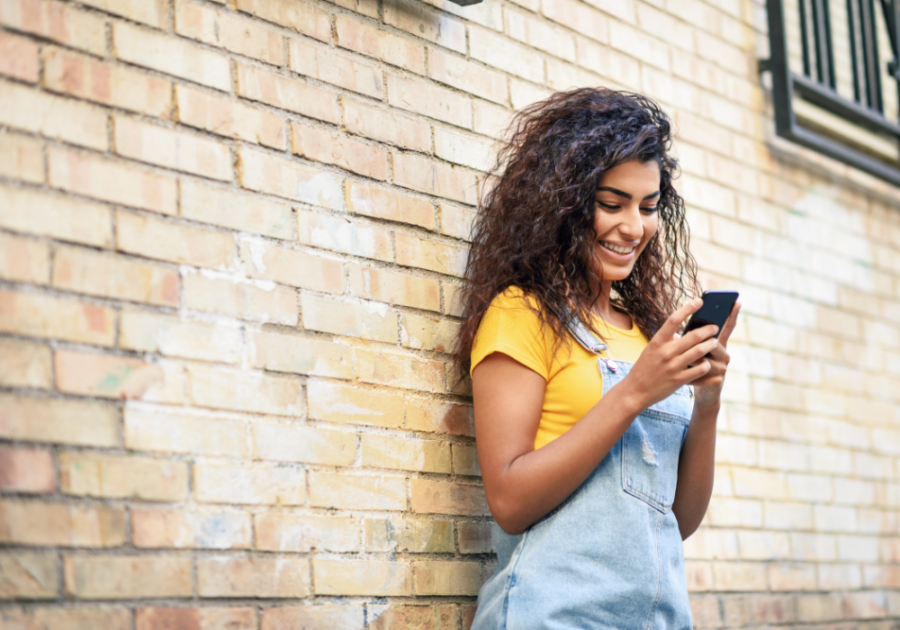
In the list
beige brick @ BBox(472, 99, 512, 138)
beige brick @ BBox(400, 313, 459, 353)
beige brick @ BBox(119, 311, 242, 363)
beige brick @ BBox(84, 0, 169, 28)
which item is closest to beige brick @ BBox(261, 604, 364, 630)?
beige brick @ BBox(119, 311, 242, 363)

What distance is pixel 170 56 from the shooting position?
1.97 meters

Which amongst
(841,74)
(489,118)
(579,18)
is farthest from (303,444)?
(841,74)

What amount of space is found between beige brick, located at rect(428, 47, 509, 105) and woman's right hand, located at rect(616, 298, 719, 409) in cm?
97

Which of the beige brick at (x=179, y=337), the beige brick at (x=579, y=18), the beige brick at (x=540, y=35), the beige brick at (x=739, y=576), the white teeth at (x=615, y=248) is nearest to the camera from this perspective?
the beige brick at (x=179, y=337)

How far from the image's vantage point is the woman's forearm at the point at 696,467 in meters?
2.29

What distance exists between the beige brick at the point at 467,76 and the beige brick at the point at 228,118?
0.56 m

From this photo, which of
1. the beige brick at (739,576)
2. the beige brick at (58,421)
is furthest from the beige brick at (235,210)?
the beige brick at (739,576)

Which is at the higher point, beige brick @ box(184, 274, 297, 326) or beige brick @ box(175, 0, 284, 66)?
beige brick @ box(175, 0, 284, 66)

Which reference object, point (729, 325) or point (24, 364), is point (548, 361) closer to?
point (729, 325)

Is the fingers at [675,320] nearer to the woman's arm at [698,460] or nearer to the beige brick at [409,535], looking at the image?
the woman's arm at [698,460]

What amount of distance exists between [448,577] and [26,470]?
1016mm

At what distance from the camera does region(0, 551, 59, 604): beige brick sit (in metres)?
1.61

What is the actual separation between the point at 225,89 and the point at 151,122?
0.20m

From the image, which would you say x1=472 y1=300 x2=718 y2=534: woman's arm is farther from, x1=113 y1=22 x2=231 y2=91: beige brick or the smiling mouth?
x1=113 y1=22 x2=231 y2=91: beige brick
